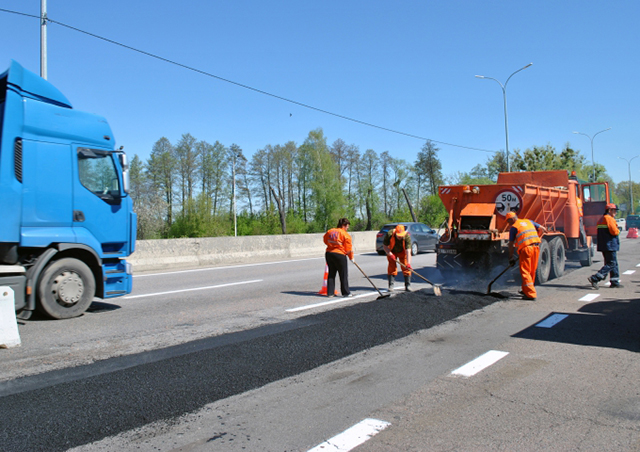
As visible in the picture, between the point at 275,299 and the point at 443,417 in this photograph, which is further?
the point at 275,299

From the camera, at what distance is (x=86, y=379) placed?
4703 mm

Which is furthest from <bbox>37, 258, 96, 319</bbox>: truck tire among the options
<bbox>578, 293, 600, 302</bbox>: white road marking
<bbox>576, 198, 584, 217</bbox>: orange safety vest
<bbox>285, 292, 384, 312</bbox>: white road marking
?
<bbox>576, 198, 584, 217</bbox>: orange safety vest

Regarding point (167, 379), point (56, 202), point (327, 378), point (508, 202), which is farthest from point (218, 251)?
point (327, 378)

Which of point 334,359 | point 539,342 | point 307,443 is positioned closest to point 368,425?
point 307,443

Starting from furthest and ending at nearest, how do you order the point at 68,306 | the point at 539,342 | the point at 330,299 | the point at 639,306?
the point at 330,299 → the point at 639,306 → the point at 68,306 → the point at 539,342

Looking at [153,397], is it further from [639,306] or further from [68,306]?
[639,306]

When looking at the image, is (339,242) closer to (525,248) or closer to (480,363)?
(525,248)

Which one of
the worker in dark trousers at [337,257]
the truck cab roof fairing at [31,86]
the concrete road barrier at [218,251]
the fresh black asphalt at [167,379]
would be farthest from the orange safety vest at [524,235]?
the concrete road barrier at [218,251]

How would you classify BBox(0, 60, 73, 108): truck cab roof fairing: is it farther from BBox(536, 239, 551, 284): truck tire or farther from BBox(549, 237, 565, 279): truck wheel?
BBox(549, 237, 565, 279): truck wheel

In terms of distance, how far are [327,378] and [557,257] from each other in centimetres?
965

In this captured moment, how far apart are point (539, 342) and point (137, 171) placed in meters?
63.6

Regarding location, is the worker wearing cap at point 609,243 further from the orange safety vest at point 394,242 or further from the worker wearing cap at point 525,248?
the orange safety vest at point 394,242

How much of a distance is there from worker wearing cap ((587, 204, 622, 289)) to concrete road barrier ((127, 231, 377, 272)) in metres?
11.6

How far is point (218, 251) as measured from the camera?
58.4 feet
